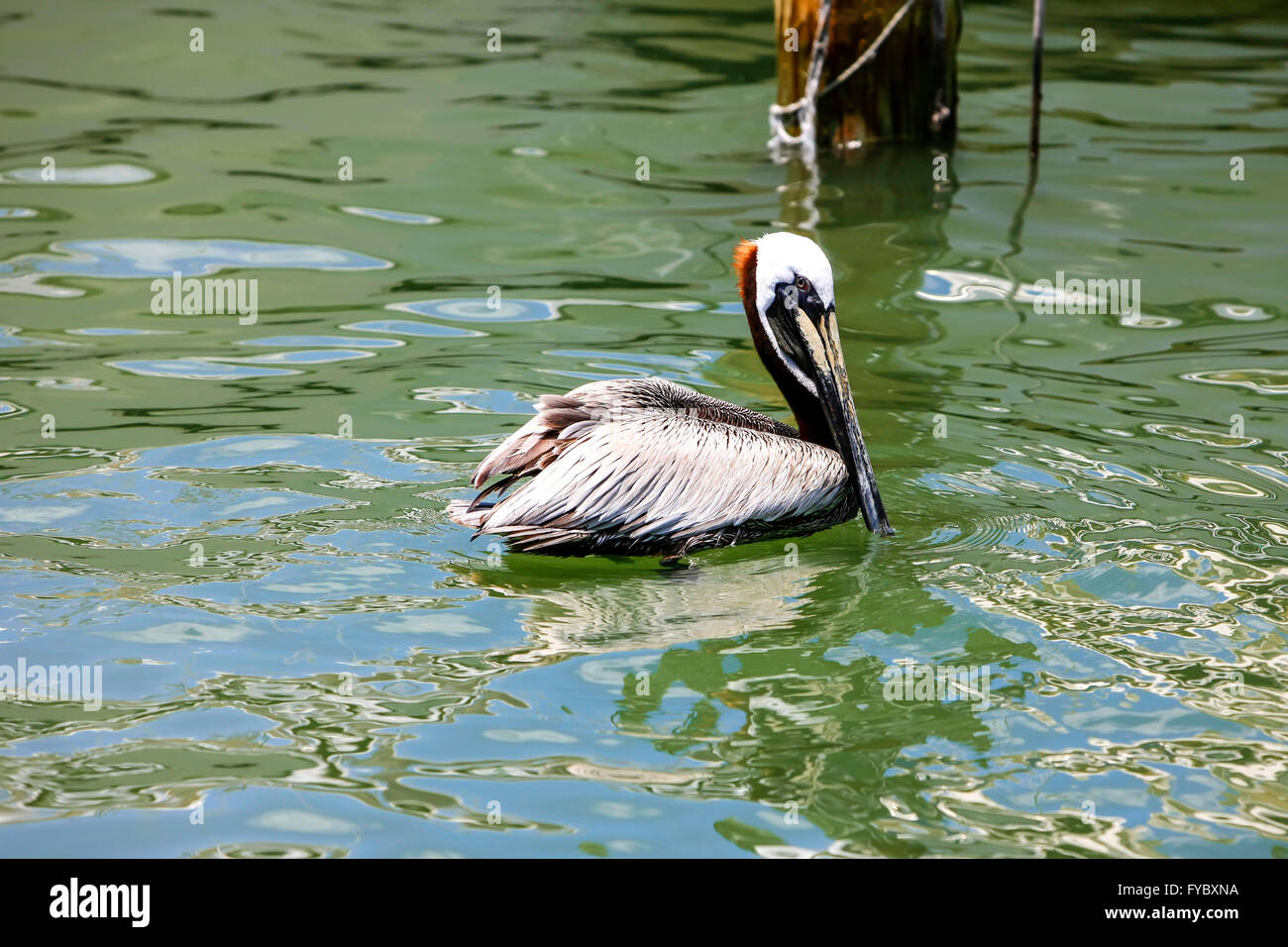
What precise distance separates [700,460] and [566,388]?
63.9 inches

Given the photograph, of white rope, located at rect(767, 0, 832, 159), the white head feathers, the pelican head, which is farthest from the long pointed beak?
white rope, located at rect(767, 0, 832, 159)

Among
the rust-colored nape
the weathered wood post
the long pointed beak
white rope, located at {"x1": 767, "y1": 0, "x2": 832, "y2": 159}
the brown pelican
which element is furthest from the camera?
the weathered wood post

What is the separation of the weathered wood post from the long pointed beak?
4103 mm

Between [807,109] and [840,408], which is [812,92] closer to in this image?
[807,109]

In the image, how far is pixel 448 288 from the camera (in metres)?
7.47

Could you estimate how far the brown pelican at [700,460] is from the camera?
462 cm

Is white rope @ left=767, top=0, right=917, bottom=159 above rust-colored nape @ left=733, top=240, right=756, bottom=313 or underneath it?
above

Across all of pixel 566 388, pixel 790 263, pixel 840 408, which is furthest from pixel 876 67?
pixel 840 408

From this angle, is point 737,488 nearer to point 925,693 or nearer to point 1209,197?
point 925,693

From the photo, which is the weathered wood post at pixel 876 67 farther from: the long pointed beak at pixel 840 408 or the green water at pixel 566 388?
the long pointed beak at pixel 840 408

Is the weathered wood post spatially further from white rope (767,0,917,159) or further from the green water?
the green water

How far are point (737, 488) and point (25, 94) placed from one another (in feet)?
24.2

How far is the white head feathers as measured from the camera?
495 centimetres

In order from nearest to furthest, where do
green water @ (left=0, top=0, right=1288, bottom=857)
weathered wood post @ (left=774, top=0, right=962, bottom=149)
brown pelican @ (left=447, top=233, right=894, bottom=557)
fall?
green water @ (left=0, top=0, right=1288, bottom=857) → brown pelican @ (left=447, top=233, right=894, bottom=557) → weathered wood post @ (left=774, top=0, right=962, bottom=149)
